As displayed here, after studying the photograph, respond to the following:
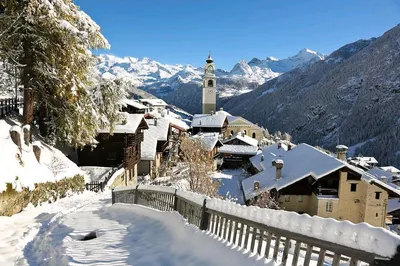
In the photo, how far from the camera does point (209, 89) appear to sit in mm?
101625

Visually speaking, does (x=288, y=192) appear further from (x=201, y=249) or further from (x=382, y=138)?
(x=382, y=138)

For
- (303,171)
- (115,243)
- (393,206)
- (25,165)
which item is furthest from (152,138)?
(115,243)

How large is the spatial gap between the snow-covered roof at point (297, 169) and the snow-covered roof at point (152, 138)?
12806 millimetres

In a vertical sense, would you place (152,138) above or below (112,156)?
above

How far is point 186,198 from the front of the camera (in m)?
8.72

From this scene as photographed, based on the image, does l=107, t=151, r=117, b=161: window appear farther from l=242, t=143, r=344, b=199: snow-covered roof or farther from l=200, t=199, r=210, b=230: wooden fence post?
l=200, t=199, r=210, b=230: wooden fence post

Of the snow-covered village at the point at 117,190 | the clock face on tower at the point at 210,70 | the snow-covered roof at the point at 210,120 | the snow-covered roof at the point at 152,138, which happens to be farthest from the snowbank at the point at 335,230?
the clock face on tower at the point at 210,70

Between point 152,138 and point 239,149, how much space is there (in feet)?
67.5

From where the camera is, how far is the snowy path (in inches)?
253

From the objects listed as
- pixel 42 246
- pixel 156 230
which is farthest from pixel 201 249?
pixel 42 246

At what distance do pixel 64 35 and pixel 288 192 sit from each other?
23.8m

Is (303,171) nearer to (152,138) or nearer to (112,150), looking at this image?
(112,150)

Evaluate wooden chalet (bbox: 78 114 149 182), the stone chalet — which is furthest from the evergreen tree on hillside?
the stone chalet

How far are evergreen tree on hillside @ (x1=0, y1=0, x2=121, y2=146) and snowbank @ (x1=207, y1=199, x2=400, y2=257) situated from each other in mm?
16236
